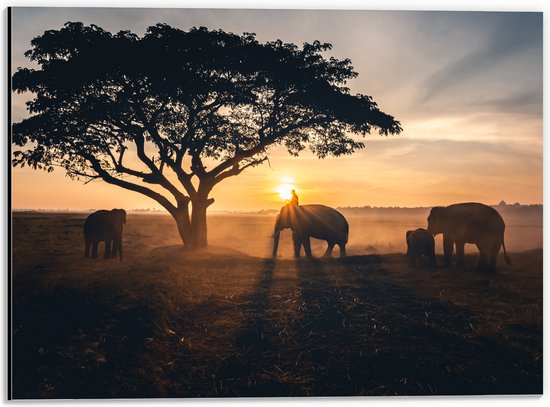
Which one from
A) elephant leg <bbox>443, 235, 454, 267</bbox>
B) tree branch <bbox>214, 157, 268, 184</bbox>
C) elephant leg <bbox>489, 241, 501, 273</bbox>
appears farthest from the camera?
tree branch <bbox>214, 157, 268, 184</bbox>

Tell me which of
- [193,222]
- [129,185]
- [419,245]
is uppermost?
[129,185]

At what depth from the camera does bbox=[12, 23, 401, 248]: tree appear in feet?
28.0

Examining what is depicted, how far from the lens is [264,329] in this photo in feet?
21.7

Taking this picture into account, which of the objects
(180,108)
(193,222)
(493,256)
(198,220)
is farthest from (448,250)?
(180,108)

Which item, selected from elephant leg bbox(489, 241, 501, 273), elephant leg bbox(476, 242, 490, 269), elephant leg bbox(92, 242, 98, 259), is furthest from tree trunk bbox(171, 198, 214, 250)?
elephant leg bbox(489, 241, 501, 273)

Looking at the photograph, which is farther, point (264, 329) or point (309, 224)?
point (309, 224)

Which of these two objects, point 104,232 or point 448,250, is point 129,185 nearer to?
point 104,232

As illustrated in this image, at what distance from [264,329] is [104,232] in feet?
13.8

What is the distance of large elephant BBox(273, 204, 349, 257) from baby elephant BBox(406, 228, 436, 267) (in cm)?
247

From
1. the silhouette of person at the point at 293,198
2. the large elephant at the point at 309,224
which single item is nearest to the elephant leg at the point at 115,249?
the large elephant at the point at 309,224

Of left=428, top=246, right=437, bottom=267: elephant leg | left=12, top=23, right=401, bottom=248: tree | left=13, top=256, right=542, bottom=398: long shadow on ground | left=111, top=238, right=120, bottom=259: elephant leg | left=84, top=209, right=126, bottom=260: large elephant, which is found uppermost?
left=12, top=23, right=401, bottom=248: tree

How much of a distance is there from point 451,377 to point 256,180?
5.47 meters

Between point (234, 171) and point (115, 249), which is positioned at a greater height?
point (234, 171)

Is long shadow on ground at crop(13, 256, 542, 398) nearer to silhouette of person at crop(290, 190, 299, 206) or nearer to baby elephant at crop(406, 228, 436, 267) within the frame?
baby elephant at crop(406, 228, 436, 267)
